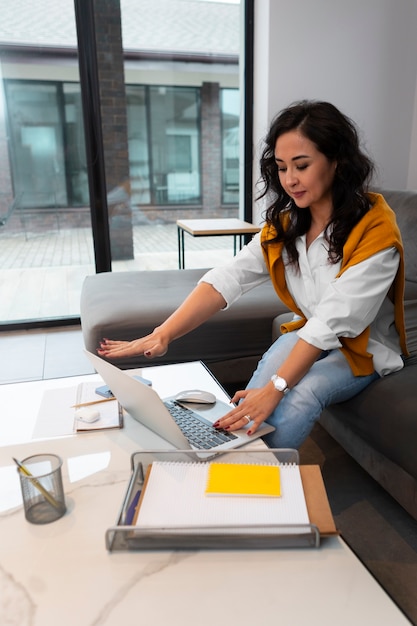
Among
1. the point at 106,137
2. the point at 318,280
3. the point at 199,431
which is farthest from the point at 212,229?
the point at 199,431

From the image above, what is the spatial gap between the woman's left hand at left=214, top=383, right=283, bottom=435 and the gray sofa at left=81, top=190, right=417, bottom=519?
311 mm

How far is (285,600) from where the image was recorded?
0.64m

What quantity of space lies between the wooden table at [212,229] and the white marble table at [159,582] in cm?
204

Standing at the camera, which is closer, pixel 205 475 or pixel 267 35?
pixel 205 475

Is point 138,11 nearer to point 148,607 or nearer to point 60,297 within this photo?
point 60,297

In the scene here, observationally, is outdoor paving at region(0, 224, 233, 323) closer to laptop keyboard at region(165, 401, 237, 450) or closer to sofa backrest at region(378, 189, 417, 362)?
sofa backrest at region(378, 189, 417, 362)

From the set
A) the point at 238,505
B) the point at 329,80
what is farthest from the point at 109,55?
the point at 238,505

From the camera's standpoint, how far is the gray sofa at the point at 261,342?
125 cm

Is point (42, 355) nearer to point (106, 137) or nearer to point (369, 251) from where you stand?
point (106, 137)

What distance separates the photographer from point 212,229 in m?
2.78

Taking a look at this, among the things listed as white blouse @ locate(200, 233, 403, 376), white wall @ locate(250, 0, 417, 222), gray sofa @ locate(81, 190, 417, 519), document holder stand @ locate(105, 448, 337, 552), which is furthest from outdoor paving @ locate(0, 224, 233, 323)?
document holder stand @ locate(105, 448, 337, 552)

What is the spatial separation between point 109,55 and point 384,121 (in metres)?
1.71

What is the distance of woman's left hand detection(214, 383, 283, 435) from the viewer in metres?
1.06

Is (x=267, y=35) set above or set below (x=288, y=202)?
above
